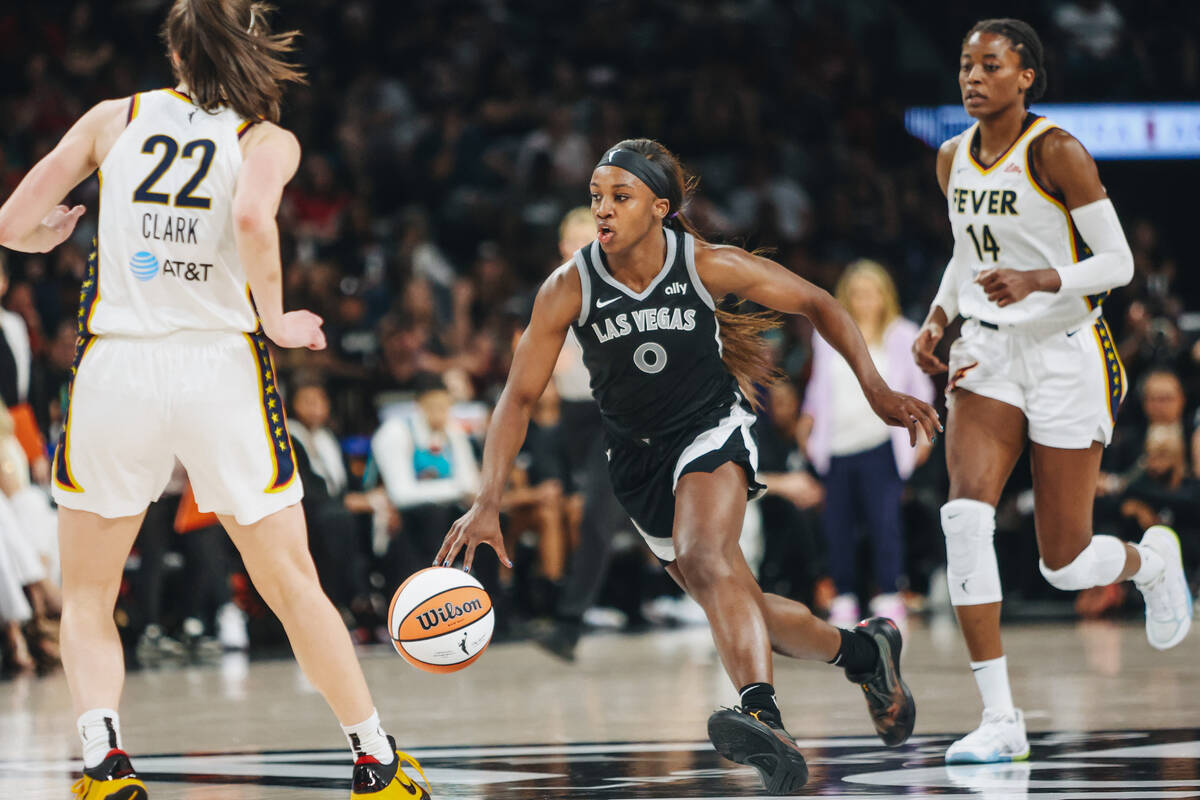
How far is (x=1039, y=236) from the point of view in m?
5.29

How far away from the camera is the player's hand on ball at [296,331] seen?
4148 mm

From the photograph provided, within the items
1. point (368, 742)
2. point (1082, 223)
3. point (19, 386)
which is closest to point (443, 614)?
point (368, 742)

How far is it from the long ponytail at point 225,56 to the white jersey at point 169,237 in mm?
89

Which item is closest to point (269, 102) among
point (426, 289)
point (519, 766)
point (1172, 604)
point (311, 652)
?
point (311, 652)

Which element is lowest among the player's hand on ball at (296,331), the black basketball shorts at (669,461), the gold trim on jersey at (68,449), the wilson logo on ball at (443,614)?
the wilson logo on ball at (443,614)

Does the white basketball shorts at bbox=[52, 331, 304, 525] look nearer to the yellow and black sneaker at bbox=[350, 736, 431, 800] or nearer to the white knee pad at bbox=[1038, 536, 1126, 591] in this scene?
the yellow and black sneaker at bbox=[350, 736, 431, 800]

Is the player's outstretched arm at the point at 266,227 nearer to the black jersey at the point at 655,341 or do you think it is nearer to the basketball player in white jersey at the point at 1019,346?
the black jersey at the point at 655,341

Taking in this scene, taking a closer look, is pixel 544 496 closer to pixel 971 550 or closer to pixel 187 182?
pixel 971 550

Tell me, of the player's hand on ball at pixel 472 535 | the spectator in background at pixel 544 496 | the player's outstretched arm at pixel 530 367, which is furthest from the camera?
the spectator in background at pixel 544 496

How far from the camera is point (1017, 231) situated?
5.30 m

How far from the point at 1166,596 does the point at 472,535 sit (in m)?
2.73

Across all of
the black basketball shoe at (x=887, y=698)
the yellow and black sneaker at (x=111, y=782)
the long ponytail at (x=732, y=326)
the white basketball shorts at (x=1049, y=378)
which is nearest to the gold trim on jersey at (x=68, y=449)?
the yellow and black sneaker at (x=111, y=782)

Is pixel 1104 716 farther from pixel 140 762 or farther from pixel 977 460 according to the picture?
pixel 140 762

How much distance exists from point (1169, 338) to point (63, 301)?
7.56 m
